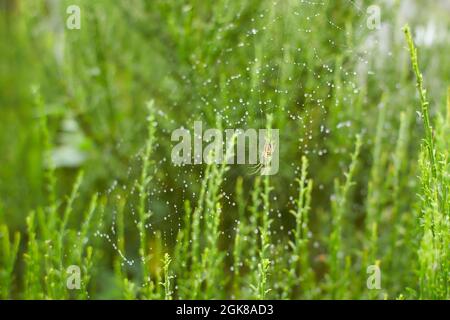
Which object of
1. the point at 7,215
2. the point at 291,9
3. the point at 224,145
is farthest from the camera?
the point at 7,215

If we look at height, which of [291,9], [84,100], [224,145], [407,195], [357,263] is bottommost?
[357,263]

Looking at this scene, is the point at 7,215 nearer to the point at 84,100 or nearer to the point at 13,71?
the point at 84,100

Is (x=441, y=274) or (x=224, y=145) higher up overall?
(x=224, y=145)

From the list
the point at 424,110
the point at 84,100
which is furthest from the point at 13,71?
the point at 424,110

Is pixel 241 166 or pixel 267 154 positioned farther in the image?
pixel 241 166

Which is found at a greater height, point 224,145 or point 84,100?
point 84,100

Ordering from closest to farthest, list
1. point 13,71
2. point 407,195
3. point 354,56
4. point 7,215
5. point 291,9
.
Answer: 1. point 291,9
2. point 354,56
3. point 407,195
4. point 7,215
5. point 13,71

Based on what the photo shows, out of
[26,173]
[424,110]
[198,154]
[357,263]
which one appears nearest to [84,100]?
[26,173]

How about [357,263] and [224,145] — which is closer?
[224,145]
